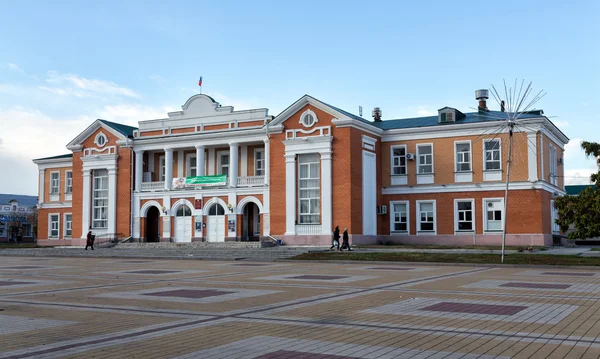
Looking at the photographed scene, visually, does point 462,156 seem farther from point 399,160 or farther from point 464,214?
point 399,160

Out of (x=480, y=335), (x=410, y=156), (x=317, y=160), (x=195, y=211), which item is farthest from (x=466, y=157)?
(x=480, y=335)

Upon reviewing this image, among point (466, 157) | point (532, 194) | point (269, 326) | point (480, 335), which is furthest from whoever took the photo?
point (466, 157)

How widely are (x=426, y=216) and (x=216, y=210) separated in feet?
48.2

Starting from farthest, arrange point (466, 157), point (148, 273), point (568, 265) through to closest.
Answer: point (466, 157), point (568, 265), point (148, 273)

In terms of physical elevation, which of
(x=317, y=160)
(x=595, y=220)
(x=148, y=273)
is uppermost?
(x=317, y=160)

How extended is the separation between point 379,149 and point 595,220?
61.3 feet

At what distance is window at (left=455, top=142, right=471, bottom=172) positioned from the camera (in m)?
39.7

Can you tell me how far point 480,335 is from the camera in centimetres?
893

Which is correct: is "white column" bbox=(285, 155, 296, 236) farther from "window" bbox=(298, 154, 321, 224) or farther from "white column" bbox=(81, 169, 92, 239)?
"white column" bbox=(81, 169, 92, 239)

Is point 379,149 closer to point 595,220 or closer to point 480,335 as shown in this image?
point 595,220

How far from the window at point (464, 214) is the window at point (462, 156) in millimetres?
2070

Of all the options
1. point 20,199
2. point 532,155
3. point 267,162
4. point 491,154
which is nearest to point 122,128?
point 267,162

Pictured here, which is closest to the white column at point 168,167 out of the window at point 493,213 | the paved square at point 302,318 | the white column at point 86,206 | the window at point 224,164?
the window at point 224,164

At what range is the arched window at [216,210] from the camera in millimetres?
44094
